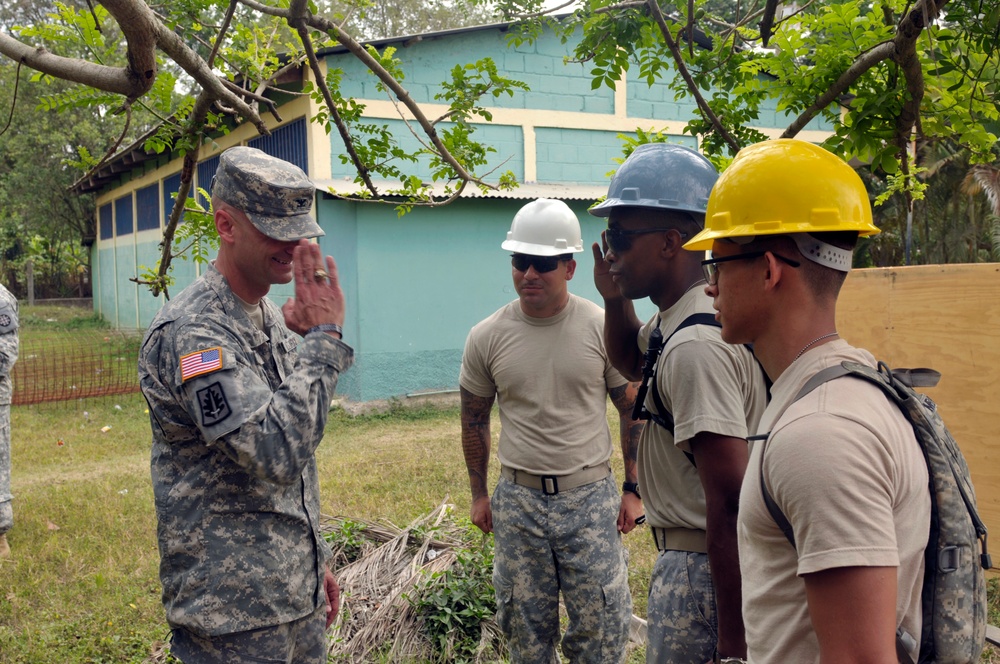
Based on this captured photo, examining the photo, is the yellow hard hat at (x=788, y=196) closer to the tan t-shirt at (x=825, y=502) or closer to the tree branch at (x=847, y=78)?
the tan t-shirt at (x=825, y=502)

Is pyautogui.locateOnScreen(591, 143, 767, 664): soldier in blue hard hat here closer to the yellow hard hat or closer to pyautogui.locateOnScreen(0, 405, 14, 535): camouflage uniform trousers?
the yellow hard hat

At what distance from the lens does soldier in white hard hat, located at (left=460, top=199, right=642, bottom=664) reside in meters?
3.46

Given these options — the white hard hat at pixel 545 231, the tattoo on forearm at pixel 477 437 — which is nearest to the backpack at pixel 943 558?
the white hard hat at pixel 545 231

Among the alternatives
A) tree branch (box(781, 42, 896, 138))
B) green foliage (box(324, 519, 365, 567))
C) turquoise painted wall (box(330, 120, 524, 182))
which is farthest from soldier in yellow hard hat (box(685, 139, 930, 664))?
turquoise painted wall (box(330, 120, 524, 182))

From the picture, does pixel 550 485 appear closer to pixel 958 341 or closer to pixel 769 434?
pixel 769 434

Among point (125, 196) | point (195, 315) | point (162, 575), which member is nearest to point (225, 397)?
point (195, 315)

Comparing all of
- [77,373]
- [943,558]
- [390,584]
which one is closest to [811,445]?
[943,558]

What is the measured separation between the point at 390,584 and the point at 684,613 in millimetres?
2508

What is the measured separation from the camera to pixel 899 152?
9.03 ft

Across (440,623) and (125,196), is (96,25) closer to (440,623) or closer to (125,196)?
(440,623)

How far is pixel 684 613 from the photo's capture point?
2395 mm

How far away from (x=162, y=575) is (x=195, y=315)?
777 mm

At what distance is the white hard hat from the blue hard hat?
3.57 ft

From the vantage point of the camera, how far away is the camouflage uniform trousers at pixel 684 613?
7.77 ft
